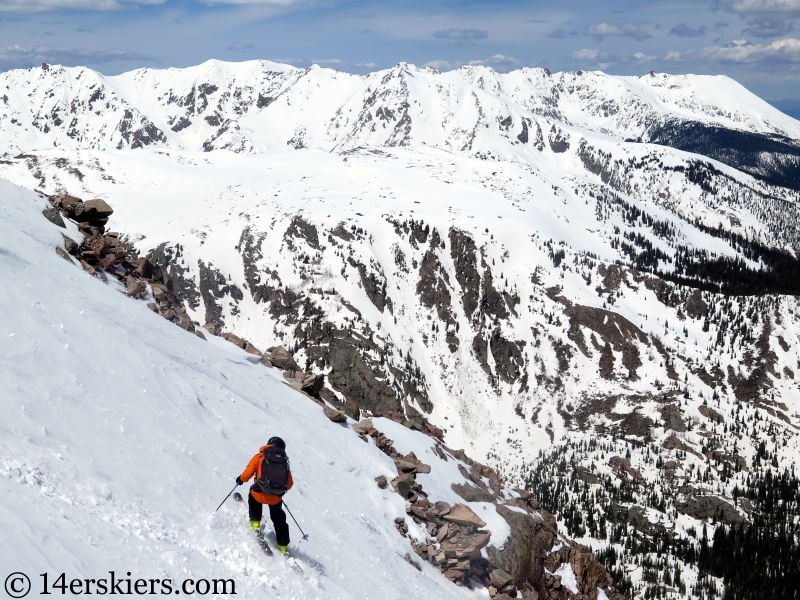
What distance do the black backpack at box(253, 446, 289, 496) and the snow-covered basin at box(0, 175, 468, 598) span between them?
69.5 inches

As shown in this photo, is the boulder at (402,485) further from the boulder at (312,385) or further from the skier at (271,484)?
the skier at (271,484)

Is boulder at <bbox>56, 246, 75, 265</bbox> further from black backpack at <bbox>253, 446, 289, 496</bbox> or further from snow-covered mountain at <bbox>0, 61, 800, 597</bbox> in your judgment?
snow-covered mountain at <bbox>0, 61, 800, 597</bbox>

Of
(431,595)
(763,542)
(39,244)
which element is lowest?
(763,542)

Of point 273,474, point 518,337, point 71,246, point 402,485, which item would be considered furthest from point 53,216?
point 518,337

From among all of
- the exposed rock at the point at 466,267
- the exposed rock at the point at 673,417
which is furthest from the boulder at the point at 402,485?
the exposed rock at the point at 466,267

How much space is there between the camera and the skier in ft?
49.1

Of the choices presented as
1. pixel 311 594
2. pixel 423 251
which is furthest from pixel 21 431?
pixel 423 251

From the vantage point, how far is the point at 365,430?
31.3 metres

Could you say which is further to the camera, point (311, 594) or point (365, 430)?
point (365, 430)

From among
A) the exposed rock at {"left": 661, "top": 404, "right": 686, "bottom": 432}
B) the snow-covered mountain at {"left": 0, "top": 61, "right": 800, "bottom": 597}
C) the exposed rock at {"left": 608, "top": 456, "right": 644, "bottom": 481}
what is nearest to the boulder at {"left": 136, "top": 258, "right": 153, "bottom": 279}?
the snow-covered mountain at {"left": 0, "top": 61, "right": 800, "bottom": 597}

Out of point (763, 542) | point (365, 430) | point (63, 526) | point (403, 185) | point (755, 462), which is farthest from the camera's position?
point (403, 185)

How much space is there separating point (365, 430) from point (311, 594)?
15.9 metres

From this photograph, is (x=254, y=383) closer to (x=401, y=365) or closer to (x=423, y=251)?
(x=401, y=365)

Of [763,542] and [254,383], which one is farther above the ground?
[254,383]
